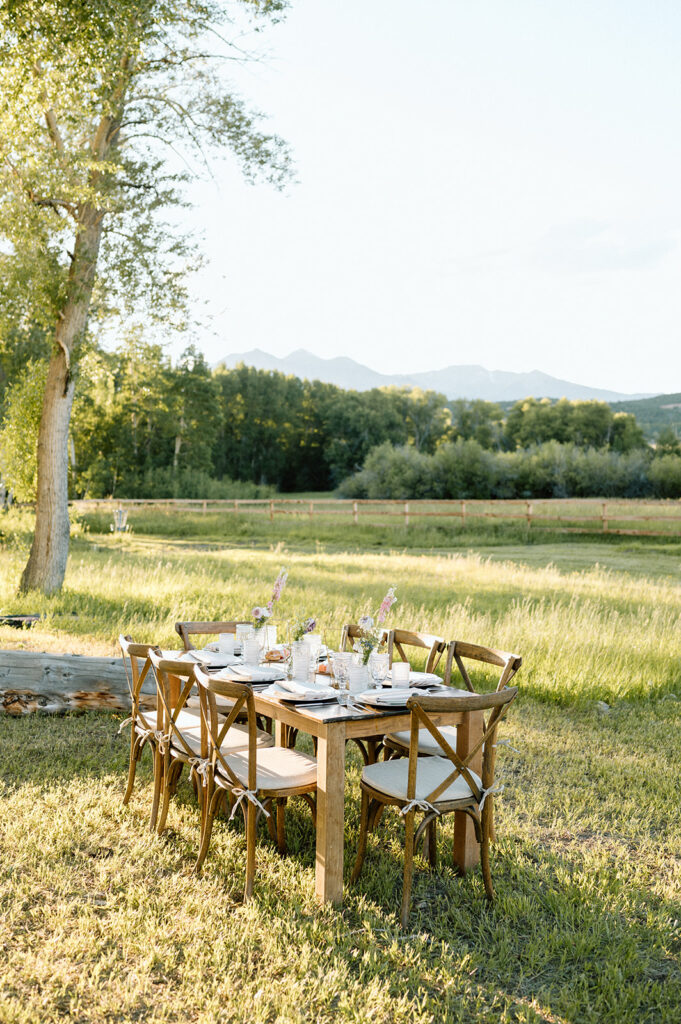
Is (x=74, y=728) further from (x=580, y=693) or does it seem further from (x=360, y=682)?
(x=580, y=693)

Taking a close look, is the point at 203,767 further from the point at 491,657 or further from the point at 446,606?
the point at 446,606

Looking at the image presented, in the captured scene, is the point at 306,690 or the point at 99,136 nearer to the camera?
the point at 306,690

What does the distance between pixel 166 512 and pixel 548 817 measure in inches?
906

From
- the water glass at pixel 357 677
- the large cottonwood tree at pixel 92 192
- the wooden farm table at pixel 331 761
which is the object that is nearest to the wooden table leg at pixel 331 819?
the wooden farm table at pixel 331 761

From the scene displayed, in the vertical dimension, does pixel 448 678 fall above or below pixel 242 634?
below

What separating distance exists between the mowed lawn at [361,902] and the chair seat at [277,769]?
1.39ft

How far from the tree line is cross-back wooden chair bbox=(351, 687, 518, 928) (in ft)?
26.0

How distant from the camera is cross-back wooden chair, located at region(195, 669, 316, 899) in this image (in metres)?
3.25

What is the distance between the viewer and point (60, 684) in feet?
18.9

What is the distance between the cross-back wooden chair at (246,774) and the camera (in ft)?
10.6

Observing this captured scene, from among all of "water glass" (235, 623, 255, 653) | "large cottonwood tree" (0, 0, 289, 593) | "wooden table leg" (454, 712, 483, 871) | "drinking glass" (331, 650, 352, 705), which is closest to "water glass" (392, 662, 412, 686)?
"drinking glass" (331, 650, 352, 705)

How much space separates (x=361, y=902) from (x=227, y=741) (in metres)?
1.13

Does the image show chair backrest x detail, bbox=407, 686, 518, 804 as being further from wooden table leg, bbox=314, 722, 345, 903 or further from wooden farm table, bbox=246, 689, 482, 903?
wooden table leg, bbox=314, 722, 345, 903

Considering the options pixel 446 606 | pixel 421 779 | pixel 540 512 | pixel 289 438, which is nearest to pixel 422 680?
pixel 421 779
